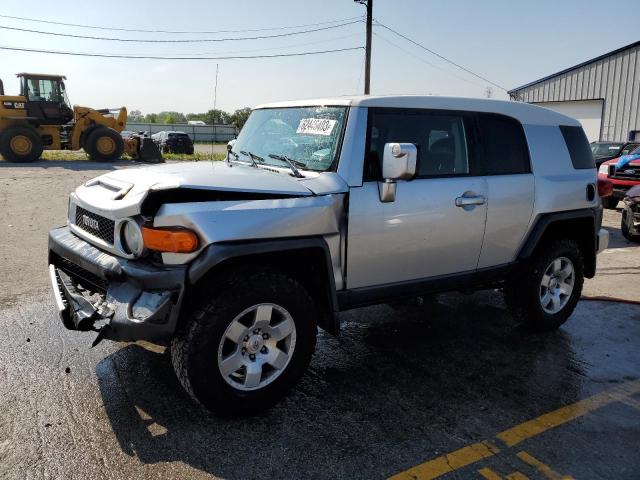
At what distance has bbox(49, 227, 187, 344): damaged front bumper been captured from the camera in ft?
9.40

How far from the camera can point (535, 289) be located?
184 inches

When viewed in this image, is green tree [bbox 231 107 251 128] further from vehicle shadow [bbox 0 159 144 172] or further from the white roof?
vehicle shadow [bbox 0 159 144 172]

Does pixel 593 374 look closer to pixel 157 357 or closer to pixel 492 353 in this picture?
pixel 492 353

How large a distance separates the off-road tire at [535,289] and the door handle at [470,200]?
3.02 ft

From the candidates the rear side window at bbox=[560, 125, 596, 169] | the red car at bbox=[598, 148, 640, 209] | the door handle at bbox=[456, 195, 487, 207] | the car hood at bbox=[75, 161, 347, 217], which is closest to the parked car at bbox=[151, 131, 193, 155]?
the red car at bbox=[598, 148, 640, 209]

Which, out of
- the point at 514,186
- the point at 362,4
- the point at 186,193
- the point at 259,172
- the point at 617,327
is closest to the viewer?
the point at 186,193

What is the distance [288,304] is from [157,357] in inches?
54.9

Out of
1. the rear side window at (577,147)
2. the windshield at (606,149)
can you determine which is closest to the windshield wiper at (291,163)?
the rear side window at (577,147)

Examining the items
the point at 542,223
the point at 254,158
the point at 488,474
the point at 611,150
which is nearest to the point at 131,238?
the point at 254,158

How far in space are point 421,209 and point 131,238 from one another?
1.96 metres

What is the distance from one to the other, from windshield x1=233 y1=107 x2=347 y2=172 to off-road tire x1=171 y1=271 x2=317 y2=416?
0.94 metres

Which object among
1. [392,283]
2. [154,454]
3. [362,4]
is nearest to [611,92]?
[362,4]

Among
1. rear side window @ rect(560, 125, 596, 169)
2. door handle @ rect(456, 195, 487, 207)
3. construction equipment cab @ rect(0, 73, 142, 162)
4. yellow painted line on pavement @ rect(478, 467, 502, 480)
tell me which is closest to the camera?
yellow painted line on pavement @ rect(478, 467, 502, 480)

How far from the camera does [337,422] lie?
3230 millimetres
